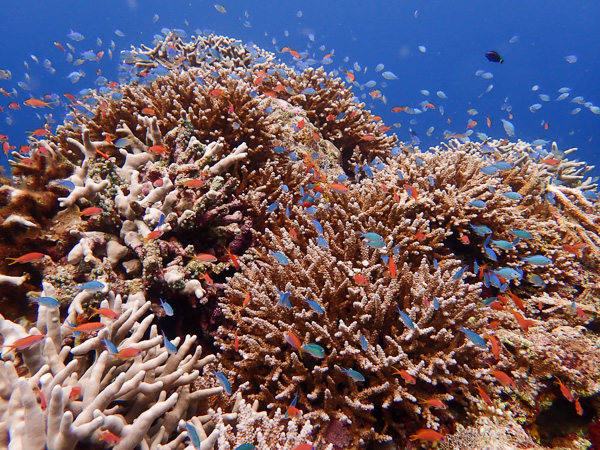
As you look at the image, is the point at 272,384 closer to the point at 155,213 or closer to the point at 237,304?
the point at 237,304

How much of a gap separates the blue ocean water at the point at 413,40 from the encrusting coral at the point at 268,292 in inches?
3354

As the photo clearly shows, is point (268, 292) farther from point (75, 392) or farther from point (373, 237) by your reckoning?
point (75, 392)

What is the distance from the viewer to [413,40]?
107312 millimetres

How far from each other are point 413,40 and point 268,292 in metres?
131

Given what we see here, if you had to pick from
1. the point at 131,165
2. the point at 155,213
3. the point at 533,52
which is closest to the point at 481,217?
the point at 155,213

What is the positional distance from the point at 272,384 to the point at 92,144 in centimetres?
372

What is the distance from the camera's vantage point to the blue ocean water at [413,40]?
88.8m

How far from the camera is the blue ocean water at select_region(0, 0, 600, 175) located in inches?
3494

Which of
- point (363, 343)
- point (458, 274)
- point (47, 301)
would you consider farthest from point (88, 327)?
point (458, 274)

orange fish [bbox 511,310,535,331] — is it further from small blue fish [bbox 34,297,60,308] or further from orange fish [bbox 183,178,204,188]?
small blue fish [bbox 34,297,60,308]

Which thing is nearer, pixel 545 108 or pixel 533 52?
pixel 545 108

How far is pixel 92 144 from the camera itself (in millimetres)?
3867

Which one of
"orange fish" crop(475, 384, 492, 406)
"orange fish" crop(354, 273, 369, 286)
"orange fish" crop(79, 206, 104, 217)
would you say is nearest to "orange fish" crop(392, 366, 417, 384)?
"orange fish" crop(475, 384, 492, 406)

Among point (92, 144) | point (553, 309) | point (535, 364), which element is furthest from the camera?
point (92, 144)
